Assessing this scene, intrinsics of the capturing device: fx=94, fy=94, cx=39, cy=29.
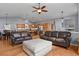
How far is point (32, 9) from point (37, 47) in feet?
2.75

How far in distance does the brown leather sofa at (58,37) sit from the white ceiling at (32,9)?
0.38m

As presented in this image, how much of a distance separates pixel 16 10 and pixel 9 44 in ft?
2.52

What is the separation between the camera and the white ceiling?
204 cm

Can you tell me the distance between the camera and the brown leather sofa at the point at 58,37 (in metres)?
2.11

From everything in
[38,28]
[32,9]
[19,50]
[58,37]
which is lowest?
[19,50]

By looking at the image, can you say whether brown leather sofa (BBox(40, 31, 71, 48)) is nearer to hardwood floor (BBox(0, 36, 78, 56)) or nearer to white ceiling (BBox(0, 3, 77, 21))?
hardwood floor (BBox(0, 36, 78, 56))


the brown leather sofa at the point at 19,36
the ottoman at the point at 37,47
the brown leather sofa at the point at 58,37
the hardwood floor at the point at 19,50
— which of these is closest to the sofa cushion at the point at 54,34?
the brown leather sofa at the point at 58,37

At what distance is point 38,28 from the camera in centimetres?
215

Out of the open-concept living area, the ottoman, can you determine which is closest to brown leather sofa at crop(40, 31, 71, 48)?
the open-concept living area

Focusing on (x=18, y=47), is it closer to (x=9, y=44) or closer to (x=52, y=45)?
(x=9, y=44)

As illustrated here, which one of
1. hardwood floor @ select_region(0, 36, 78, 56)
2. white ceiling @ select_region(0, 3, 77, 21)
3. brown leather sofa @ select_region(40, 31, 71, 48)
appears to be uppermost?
white ceiling @ select_region(0, 3, 77, 21)

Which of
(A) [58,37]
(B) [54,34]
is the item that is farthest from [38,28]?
(A) [58,37]

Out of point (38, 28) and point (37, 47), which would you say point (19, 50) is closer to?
point (37, 47)

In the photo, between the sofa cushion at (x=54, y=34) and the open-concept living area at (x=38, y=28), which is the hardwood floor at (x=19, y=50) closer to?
the open-concept living area at (x=38, y=28)
